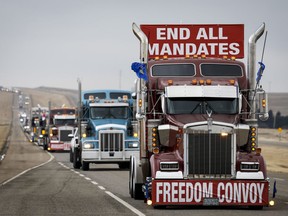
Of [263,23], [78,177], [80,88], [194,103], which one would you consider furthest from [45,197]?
[80,88]

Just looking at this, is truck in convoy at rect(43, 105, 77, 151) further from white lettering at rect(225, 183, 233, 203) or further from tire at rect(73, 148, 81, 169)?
white lettering at rect(225, 183, 233, 203)

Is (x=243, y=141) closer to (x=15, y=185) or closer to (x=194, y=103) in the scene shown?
(x=194, y=103)

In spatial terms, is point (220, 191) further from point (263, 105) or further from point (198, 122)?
point (263, 105)

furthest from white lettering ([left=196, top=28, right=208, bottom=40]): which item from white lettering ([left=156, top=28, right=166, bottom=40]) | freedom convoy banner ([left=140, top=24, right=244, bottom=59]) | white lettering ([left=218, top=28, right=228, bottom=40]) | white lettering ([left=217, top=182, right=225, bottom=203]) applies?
white lettering ([left=217, top=182, right=225, bottom=203])

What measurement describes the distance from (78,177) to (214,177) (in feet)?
52.3

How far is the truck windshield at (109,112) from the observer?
4122cm

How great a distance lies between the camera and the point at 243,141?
66.2 feet

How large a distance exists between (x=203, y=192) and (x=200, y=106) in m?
2.17

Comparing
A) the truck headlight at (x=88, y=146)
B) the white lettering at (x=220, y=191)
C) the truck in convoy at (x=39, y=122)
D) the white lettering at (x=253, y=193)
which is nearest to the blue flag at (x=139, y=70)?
the white lettering at (x=220, y=191)

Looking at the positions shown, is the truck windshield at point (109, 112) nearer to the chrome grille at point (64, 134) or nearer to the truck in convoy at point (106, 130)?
the truck in convoy at point (106, 130)

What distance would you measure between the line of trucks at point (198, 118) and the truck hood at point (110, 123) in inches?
666

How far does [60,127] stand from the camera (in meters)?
73.5

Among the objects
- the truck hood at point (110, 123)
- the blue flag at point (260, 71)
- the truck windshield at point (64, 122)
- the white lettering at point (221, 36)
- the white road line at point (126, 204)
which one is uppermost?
the white lettering at point (221, 36)

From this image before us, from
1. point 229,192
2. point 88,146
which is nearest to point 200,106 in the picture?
point 229,192
